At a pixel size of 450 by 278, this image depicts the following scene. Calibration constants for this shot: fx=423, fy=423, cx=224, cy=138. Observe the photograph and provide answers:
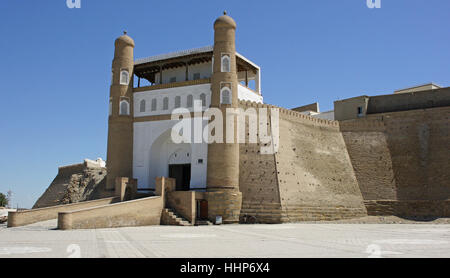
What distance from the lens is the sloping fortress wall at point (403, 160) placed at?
23.4 metres

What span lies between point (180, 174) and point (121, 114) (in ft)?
16.4

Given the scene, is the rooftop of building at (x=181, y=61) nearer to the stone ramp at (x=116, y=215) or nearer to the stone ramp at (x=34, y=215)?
the stone ramp at (x=116, y=215)

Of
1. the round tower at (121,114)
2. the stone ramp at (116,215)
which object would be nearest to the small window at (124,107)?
the round tower at (121,114)

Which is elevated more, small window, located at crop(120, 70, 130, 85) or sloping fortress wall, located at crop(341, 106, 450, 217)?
small window, located at crop(120, 70, 130, 85)

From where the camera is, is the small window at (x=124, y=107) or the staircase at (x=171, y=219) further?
the small window at (x=124, y=107)

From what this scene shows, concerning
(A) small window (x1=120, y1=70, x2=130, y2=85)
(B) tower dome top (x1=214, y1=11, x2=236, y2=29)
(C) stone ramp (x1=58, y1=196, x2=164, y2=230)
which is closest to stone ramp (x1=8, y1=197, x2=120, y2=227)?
(C) stone ramp (x1=58, y1=196, x2=164, y2=230)

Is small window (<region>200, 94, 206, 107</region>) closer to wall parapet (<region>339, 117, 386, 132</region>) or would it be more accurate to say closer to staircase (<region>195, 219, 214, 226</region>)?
staircase (<region>195, 219, 214, 226</region>)

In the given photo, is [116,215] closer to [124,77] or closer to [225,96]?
[225,96]

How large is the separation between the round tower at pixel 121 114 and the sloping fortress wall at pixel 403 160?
13.7 m

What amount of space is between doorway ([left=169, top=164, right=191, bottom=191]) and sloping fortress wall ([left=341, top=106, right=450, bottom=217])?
10.3 metres

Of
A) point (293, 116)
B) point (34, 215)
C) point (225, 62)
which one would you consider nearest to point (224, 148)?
point (225, 62)

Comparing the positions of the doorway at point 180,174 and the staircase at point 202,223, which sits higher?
the doorway at point 180,174

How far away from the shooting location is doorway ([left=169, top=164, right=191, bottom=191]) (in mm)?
25438
